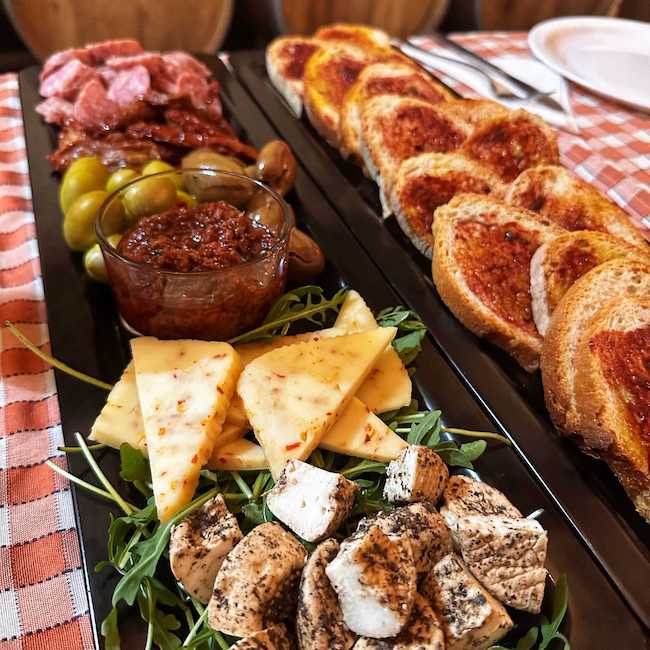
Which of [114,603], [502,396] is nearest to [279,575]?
[114,603]

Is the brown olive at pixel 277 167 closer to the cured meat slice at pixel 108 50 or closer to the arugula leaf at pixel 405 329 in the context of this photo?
the arugula leaf at pixel 405 329

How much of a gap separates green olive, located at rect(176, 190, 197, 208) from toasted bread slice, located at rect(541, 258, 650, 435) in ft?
3.47

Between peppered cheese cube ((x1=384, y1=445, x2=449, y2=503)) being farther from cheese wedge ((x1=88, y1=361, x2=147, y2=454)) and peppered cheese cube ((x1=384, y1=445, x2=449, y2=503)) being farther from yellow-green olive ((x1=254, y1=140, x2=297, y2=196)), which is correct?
yellow-green olive ((x1=254, y1=140, x2=297, y2=196))

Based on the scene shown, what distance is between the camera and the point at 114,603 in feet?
3.61

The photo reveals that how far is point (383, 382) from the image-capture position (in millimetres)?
1530

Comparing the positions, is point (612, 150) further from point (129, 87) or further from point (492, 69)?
point (129, 87)

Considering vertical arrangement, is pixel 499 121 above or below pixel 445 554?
above

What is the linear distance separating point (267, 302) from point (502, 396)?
0.63 metres

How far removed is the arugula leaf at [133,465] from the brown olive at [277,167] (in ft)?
3.51

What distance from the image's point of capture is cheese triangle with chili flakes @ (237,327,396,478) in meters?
1.32

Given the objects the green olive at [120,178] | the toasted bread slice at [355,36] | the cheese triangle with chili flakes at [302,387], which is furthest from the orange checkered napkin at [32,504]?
the toasted bread slice at [355,36]

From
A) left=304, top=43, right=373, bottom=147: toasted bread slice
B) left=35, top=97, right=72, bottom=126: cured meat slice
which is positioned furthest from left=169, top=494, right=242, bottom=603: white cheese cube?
left=35, top=97, right=72, bottom=126: cured meat slice

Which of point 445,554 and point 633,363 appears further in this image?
point 633,363

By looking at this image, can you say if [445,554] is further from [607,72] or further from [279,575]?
[607,72]
